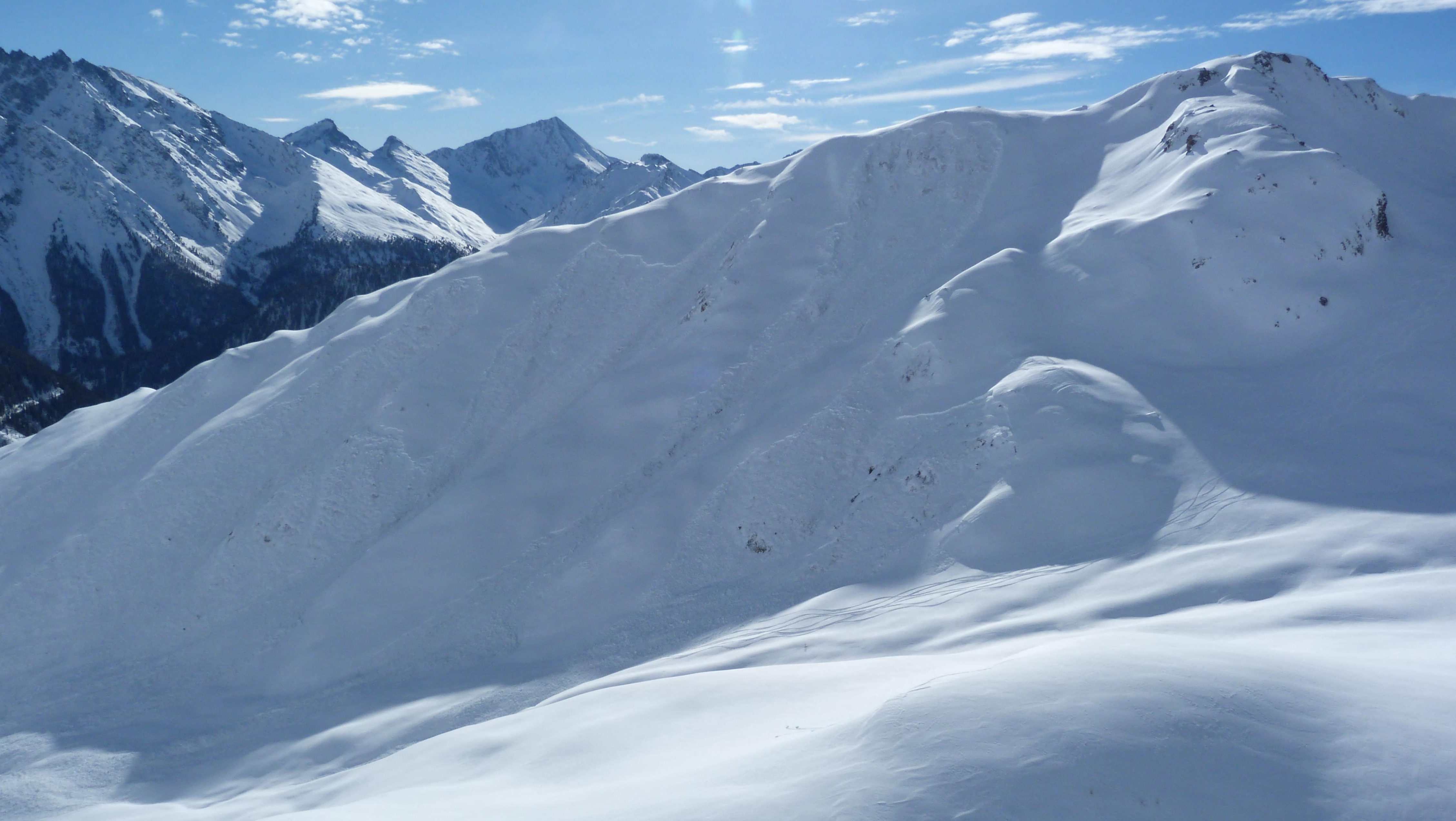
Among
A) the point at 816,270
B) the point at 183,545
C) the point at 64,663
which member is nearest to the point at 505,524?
the point at 183,545

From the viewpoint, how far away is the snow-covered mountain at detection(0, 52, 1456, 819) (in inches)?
409

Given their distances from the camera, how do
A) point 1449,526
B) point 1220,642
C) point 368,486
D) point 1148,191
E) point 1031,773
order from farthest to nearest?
point 1148,191 → point 368,486 → point 1449,526 → point 1220,642 → point 1031,773

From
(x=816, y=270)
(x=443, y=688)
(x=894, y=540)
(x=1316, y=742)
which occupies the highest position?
(x=816, y=270)

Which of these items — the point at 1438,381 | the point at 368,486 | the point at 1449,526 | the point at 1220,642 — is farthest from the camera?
the point at 368,486

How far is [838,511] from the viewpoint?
2739 centimetres

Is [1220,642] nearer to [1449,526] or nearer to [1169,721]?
[1169,721]

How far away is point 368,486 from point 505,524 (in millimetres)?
6666

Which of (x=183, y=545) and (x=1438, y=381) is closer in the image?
(x=1438, y=381)

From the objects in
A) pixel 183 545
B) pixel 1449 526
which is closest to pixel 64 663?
pixel 183 545

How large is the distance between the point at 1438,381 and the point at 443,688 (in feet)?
103

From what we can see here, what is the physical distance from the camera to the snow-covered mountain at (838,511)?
10.4m

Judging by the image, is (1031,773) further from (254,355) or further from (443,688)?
(254,355)

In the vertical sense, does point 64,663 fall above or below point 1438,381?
below

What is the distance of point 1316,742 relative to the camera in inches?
358
